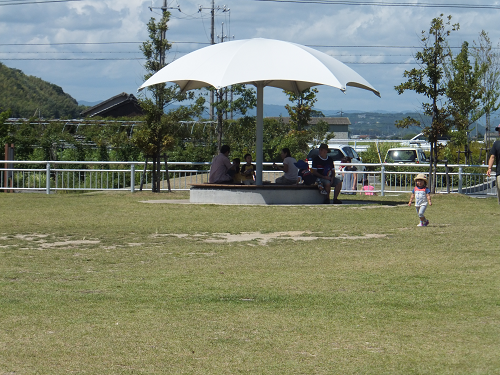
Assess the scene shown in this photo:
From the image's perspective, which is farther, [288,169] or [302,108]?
[302,108]

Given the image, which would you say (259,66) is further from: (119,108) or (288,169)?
(119,108)

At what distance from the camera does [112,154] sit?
3934cm

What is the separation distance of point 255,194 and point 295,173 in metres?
1.66

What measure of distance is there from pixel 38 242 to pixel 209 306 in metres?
5.38

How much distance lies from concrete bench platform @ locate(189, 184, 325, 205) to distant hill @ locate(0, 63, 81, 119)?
9862 centimetres

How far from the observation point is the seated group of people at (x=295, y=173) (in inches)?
734

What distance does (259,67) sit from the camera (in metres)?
17.5

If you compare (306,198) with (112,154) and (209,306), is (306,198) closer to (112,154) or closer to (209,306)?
(209,306)

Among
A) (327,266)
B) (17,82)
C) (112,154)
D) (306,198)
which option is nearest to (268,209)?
(306,198)

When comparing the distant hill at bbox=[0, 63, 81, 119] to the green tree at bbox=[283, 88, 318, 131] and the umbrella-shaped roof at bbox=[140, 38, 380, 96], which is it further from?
the umbrella-shaped roof at bbox=[140, 38, 380, 96]

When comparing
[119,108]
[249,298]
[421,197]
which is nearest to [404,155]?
[421,197]

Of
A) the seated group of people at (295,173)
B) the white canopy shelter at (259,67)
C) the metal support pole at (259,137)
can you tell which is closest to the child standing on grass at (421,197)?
the white canopy shelter at (259,67)

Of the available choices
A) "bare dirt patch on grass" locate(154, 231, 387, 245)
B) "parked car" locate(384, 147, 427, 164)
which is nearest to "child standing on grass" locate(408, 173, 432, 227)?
"bare dirt patch on grass" locate(154, 231, 387, 245)

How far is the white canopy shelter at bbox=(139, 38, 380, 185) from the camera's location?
1719 centimetres
